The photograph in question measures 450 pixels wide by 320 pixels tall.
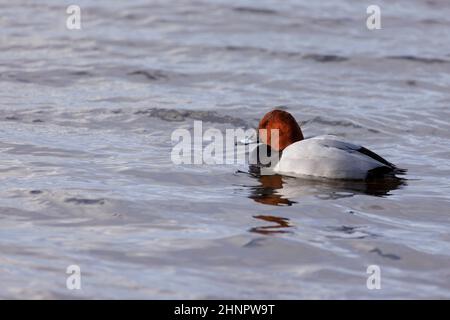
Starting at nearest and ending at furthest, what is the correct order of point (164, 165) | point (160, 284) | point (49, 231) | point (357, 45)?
point (160, 284) → point (49, 231) → point (164, 165) → point (357, 45)

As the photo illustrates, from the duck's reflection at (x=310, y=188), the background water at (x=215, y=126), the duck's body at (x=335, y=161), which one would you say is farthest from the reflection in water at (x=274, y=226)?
the duck's body at (x=335, y=161)

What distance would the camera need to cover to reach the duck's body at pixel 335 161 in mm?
8086

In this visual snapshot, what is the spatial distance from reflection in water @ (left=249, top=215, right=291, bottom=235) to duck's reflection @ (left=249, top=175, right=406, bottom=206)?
45 centimetres

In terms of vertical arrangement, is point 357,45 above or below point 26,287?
above

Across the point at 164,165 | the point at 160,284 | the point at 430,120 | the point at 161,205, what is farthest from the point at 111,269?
the point at 430,120

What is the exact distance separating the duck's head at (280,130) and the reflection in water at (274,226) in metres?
1.87

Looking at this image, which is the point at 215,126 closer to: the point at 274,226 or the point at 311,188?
the point at 311,188

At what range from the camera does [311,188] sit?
7.95m

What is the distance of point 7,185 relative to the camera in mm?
7582

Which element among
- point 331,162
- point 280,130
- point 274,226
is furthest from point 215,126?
point 274,226

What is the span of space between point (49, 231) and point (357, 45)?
835cm

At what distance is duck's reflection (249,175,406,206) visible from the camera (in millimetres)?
7677
